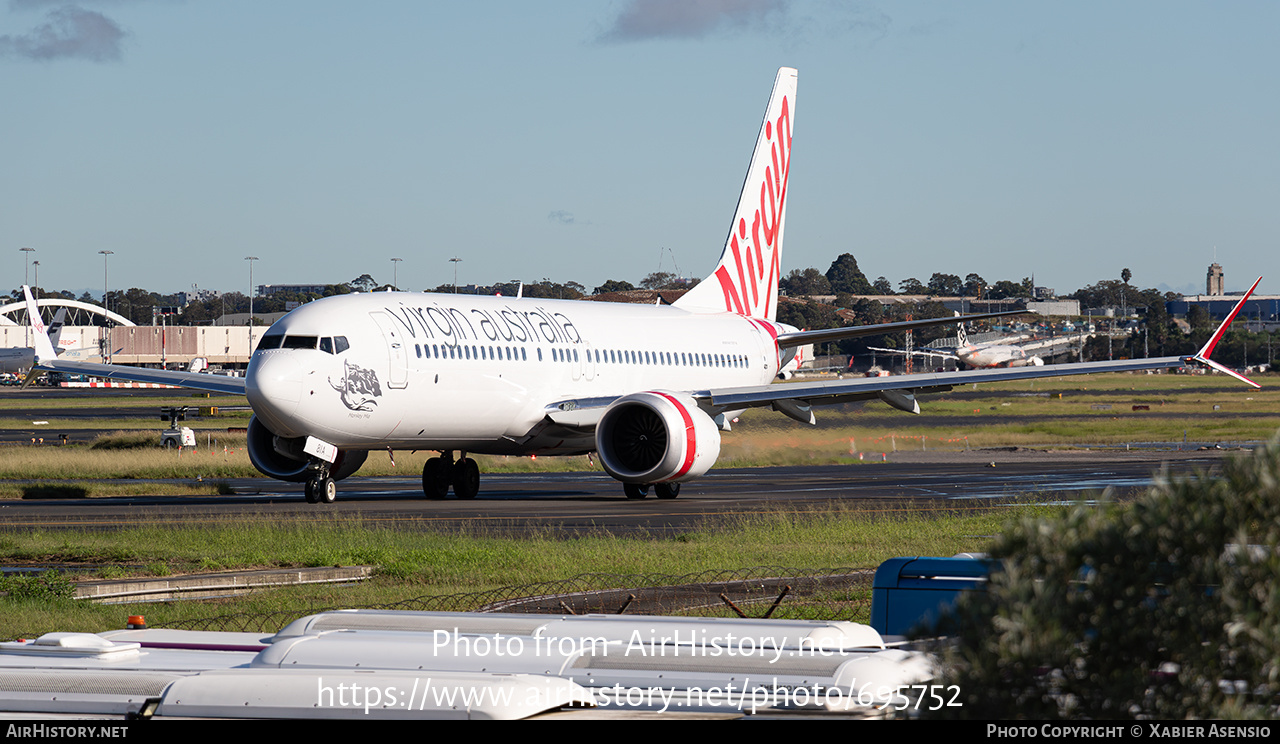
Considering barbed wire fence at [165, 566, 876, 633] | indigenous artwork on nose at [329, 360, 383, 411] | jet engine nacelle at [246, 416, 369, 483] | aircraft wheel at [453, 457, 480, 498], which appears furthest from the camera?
aircraft wheel at [453, 457, 480, 498]

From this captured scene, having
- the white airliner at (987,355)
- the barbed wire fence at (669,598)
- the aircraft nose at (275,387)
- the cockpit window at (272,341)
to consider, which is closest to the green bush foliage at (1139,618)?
the barbed wire fence at (669,598)

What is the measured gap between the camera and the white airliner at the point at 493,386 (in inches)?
1062

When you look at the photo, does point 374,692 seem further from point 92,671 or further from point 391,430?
point 391,430

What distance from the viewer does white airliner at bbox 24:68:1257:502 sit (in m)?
27.0

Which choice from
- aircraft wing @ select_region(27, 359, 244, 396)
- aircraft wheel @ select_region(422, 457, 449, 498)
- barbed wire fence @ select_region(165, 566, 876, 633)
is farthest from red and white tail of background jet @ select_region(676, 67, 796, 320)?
barbed wire fence @ select_region(165, 566, 876, 633)

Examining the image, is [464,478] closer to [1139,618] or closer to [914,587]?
[914,587]

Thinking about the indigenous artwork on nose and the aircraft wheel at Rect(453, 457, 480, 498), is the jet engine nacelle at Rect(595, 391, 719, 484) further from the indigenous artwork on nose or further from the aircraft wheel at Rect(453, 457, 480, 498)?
the indigenous artwork on nose

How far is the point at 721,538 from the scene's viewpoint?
21234 millimetres

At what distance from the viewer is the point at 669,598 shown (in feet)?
49.3

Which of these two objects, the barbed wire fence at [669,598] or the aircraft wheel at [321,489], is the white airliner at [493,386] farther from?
the barbed wire fence at [669,598]

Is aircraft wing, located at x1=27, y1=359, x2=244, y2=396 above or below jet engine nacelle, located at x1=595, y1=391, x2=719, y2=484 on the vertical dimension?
above

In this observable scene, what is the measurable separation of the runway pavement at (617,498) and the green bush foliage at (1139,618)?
57.0ft

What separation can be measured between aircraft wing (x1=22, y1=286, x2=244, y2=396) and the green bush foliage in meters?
28.2

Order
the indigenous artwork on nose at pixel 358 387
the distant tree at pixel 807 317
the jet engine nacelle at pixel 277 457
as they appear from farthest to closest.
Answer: the distant tree at pixel 807 317
the jet engine nacelle at pixel 277 457
the indigenous artwork on nose at pixel 358 387
